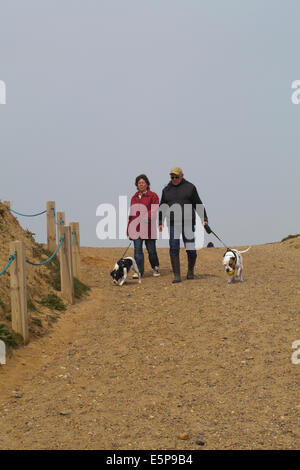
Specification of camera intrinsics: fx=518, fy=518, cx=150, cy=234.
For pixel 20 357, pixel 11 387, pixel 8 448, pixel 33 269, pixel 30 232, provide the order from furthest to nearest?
pixel 30 232
pixel 33 269
pixel 20 357
pixel 11 387
pixel 8 448

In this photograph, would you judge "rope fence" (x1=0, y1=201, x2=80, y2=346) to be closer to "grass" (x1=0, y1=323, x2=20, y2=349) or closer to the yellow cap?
"grass" (x1=0, y1=323, x2=20, y2=349)

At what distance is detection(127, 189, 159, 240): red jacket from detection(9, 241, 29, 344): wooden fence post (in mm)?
5703

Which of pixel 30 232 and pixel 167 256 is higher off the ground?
pixel 30 232

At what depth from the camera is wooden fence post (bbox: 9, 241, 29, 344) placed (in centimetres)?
755

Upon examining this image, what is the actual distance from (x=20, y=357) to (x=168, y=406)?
2637 mm

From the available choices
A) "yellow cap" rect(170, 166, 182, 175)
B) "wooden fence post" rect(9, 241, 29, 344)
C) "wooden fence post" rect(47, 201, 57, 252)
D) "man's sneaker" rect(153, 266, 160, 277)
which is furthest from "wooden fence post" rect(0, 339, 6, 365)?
"man's sneaker" rect(153, 266, 160, 277)

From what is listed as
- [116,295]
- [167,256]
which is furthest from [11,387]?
[167,256]

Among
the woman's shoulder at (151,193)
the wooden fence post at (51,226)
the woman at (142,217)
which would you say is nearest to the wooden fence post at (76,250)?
the wooden fence post at (51,226)

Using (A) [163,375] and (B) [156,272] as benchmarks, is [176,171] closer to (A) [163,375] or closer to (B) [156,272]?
(B) [156,272]

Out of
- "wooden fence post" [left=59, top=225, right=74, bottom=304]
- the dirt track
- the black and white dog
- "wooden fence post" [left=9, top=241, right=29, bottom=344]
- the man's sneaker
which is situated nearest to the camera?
the dirt track

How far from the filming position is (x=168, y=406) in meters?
5.52
